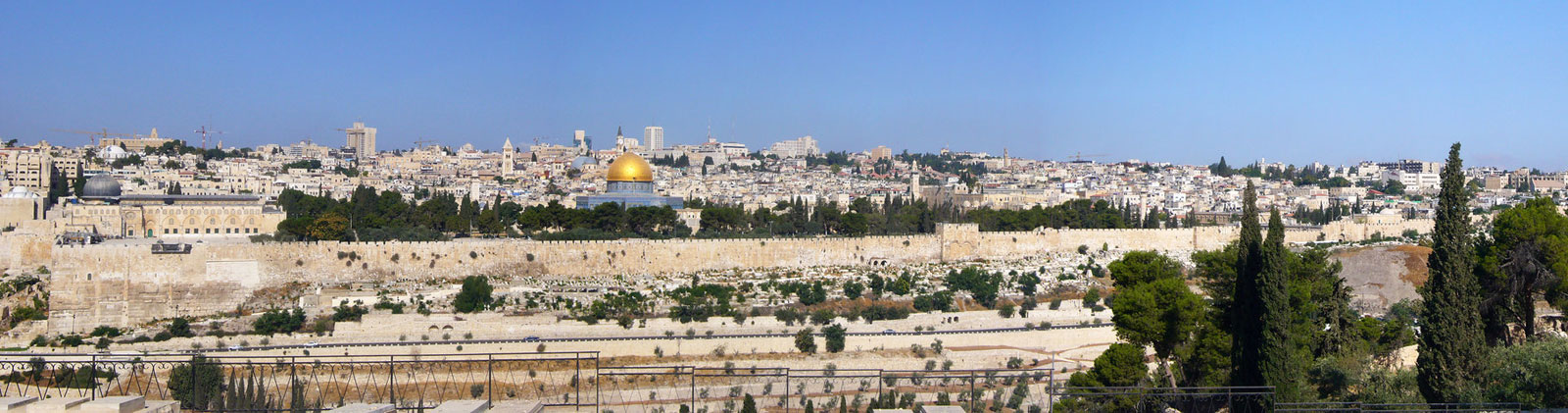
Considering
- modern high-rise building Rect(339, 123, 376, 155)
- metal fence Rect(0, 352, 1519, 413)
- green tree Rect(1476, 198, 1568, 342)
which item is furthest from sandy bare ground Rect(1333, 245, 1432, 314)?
modern high-rise building Rect(339, 123, 376, 155)

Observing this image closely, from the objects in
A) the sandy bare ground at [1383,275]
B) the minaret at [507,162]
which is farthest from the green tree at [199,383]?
the minaret at [507,162]

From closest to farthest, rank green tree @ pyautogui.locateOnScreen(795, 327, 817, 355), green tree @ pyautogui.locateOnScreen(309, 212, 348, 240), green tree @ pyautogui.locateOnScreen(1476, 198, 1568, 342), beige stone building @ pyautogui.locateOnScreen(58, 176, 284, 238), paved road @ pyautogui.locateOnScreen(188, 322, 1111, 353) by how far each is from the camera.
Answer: green tree @ pyautogui.locateOnScreen(1476, 198, 1568, 342), paved road @ pyautogui.locateOnScreen(188, 322, 1111, 353), green tree @ pyautogui.locateOnScreen(795, 327, 817, 355), green tree @ pyautogui.locateOnScreen(309, 212, 348, 240), beige stone building @ pyautogui.locateOnScreen(58, 176, 284, 238)

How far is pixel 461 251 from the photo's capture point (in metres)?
30.3

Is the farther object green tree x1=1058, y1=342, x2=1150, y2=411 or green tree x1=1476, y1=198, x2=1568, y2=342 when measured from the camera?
green tree x1=1476, y1=198, x2=1568, y2=342

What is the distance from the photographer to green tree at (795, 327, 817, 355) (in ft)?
74.1

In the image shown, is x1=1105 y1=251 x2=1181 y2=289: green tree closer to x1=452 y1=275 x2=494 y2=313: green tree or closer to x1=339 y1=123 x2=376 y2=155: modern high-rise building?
x1=452 y1=275 x2=494 y2=313: green tree

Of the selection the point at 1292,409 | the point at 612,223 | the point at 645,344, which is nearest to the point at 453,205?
the point at 612,223

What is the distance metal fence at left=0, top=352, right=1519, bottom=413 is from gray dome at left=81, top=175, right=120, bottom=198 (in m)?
15.3

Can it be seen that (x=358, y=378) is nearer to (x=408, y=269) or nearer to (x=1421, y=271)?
(x=408, y=269)

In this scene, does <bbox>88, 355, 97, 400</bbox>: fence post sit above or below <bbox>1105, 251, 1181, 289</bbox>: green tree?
below

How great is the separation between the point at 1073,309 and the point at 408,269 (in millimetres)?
14184

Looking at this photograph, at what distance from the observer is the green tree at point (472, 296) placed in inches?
1018

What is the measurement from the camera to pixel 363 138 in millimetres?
113312

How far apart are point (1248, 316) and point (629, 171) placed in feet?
117
